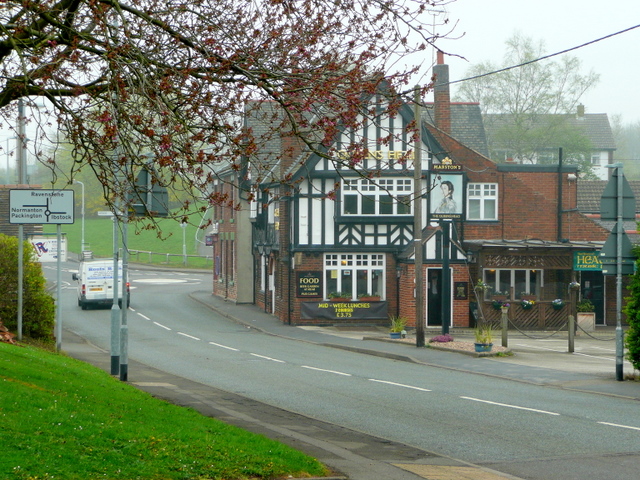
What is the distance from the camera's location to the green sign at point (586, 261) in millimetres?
33719

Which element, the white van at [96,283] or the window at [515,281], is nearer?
the window at [515,281]

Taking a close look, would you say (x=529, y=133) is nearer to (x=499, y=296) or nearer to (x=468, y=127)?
(x=468, y=127)

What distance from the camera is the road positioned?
34.2ft

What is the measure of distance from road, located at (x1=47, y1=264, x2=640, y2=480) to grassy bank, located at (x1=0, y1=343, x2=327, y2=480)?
2822 mm

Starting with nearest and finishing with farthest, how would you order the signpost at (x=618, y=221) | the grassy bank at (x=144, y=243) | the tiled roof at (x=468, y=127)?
1. the signpost at (x=618, y=221)
2. the tiled roof at (x=468, y=127)
3. the grassy bank at (x=144, y=243)

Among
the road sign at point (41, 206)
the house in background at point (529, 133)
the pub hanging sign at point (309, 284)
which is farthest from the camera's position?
the house in background at point (529, 133)

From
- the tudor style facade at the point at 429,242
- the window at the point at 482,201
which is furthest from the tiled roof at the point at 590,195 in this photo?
the window at the point at 482,201

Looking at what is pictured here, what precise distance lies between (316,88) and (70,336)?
21.9m

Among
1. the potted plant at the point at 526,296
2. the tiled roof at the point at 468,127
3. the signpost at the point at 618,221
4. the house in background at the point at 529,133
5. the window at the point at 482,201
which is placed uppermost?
the house in background at the point at 529,133

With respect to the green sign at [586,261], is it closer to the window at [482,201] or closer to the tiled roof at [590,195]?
the window at [482,201]

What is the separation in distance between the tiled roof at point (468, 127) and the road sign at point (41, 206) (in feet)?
83.9

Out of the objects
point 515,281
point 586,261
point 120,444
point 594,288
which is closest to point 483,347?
point 586,261

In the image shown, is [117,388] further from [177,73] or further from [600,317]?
[600,317]

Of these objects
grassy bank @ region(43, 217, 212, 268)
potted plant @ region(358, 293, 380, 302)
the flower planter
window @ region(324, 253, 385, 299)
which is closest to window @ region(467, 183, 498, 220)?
window @ region(324, 253, 385, 299)
